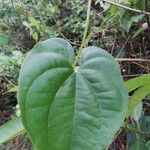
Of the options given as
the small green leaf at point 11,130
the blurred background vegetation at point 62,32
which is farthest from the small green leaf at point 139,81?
the blurred background vegetation at point 62,32

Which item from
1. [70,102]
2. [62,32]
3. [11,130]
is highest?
[70,102]

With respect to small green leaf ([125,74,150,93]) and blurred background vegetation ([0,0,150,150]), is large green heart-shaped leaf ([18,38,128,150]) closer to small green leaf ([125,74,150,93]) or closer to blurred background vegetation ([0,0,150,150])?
small green leaf ([125,74,150,93])

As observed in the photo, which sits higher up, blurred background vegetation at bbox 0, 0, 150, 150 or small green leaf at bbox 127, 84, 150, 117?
small green leaf at bbox 127, 84, 150, 117

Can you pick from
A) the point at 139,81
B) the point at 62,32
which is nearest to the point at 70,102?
the point at 139,81

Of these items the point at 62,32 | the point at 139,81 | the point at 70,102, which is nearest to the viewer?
the point at 70,102

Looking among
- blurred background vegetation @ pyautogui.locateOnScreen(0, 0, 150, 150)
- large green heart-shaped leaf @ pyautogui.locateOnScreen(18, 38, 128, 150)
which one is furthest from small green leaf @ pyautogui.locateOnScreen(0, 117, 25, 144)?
blurred background vegetation @ pyautogui.locateOnScreen(0, 0, 150, 150)

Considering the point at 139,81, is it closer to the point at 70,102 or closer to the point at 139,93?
the point at 139,93
